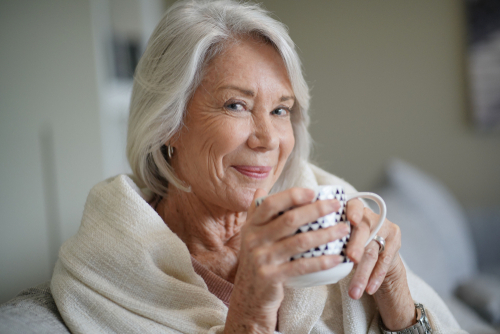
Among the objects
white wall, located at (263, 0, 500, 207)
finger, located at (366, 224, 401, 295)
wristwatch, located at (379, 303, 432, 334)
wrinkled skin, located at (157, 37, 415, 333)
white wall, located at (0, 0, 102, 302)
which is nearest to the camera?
wrinkled skin, located at (157, 37, 415, 333)

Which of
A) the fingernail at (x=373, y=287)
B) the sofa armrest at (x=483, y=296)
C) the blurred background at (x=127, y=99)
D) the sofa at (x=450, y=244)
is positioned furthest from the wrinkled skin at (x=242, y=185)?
the sofa armrest at (x=483, y=296)

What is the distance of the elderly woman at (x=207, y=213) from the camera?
2.98 feet

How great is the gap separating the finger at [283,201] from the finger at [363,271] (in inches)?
9.7

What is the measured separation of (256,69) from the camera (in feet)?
3.50

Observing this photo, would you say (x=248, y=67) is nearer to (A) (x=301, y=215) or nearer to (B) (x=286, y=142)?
(B) (x=286, y=142)

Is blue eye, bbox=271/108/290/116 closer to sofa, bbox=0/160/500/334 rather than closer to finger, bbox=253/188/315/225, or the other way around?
finger, bbox=253/188/315/225

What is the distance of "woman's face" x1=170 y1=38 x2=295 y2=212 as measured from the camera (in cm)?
105

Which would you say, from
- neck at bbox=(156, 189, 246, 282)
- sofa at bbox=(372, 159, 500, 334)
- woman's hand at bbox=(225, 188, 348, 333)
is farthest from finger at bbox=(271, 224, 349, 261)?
sofa at bbox=(372, 159, 500, 334)

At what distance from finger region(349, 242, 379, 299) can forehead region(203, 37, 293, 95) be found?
0.49 metres

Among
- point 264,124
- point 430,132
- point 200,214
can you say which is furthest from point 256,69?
point 430,132

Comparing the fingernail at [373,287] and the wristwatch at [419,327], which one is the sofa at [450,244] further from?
the fingernail at [373,287]

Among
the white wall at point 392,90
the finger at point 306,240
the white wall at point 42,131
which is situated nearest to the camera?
the finger at point 306,240

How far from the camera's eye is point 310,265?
0.64m

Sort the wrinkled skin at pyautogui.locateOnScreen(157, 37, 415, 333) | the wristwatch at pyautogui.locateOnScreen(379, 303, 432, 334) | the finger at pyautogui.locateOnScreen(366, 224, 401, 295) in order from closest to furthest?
the wrinkled skin at pyautogui.locateOnScreen(157, 37, 415, 333), the finger at pyautogui.locateOnScreen(366, 224, 401, 295), the wristwatch at pyautogui.locateOnScreen(379, 303, 432, 334)
